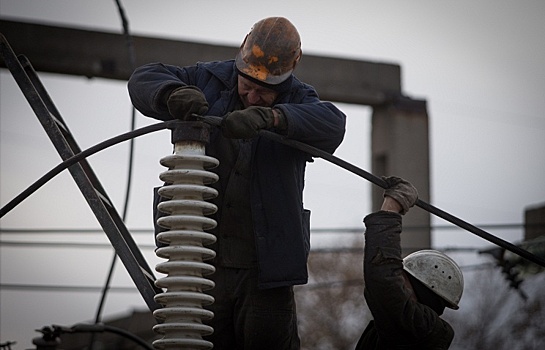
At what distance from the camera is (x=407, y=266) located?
548 centimetres

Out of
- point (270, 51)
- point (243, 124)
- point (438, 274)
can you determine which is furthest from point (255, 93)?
point (438, 274)

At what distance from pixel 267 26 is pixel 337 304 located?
2585 centimetres

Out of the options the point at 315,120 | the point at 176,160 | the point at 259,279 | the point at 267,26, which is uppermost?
the point at 267,26

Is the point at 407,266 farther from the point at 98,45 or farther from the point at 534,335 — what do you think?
the point at 534,335

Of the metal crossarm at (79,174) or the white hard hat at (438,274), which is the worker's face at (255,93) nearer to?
the metal crossarm at (79,174)

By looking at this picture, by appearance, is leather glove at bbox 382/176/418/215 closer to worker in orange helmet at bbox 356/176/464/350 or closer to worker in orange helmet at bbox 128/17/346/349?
worker in orange helmet at bbox 356/176/464/350

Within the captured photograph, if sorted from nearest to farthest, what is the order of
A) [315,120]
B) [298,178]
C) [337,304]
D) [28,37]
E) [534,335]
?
1. [315,120]
2. [298,178]
3. [28,37]
4. [534,335]
5. [337,304]

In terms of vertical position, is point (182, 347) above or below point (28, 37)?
below

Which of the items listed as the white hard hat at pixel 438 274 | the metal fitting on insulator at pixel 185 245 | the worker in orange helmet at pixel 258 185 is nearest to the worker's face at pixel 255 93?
the worker in orange helmet at pixel 258 185

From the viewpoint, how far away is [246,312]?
16.8 ft

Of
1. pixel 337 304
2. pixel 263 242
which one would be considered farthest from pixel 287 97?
pixel 337 304

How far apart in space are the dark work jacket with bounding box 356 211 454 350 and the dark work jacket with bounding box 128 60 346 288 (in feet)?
1.07

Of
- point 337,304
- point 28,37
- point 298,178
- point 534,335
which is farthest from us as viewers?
point 337,304

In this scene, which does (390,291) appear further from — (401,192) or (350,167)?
(350,167)
